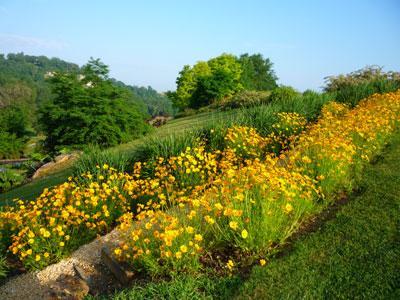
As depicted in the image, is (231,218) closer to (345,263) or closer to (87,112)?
(345,263)

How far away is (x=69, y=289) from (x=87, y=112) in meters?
12.4

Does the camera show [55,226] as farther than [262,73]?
No

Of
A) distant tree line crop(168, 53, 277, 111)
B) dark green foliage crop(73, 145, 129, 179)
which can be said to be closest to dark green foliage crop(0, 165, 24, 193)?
dark green foliage crop(73, 145, 129, 179)

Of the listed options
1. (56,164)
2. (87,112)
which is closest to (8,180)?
(56,164)

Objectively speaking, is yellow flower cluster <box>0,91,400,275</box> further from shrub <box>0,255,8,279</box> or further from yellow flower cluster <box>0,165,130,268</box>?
shrub <box>0,255,8,279</box>

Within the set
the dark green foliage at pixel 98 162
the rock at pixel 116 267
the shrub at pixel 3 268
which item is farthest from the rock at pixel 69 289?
the dark green foliage at pixel 98 162

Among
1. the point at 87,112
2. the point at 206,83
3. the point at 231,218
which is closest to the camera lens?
the point at 231,218

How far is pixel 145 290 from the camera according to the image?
339 centimetres

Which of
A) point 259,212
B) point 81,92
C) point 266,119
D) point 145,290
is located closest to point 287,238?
point 259,212

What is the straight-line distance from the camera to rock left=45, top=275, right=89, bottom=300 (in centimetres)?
370

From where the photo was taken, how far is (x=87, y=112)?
15.3m

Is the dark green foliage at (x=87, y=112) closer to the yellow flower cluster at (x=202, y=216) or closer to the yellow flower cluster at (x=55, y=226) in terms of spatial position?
the yellow flower cluster at (x=202, y=216)

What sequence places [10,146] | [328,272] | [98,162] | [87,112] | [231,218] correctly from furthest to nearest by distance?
1. [10,146]
2. [87,112]
3. [98,162]
4. [231,218]
5. [328,272]

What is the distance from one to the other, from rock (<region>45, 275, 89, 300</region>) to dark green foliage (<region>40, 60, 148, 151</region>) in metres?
11.4
